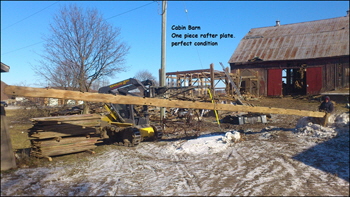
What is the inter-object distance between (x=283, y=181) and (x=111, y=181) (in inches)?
146

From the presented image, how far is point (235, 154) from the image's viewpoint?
796 cm

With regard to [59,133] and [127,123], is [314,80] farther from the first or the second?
[59,133]

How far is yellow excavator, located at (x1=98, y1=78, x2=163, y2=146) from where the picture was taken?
1012 cm

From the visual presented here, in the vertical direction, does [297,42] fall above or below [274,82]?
above

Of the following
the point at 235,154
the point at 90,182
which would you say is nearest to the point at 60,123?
the point at 90,182

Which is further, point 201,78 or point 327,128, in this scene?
point 201,78

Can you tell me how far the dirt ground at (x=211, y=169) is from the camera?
5383 mm

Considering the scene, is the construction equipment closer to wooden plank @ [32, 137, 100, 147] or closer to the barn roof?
wooden plank @ [32, 137, 100, 147]

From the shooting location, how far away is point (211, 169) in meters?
6.76

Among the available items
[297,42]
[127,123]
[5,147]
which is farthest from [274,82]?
[5,147]

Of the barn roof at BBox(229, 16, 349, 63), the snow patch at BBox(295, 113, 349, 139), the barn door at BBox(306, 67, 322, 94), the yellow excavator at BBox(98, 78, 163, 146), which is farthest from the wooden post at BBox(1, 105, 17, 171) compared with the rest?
the barn roof at BBox(229, 16, 349, 63)

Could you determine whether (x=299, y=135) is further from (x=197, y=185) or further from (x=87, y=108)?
(x=87, y=108)

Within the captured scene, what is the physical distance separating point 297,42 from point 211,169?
2090 cm

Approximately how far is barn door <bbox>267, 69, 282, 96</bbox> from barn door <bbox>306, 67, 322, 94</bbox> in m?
2.23
